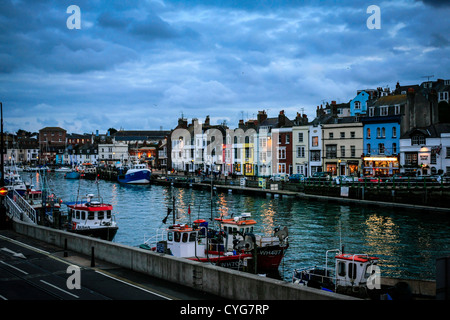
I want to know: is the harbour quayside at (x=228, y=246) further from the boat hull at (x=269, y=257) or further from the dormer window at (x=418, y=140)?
the dormer window at (x=418, y=140)

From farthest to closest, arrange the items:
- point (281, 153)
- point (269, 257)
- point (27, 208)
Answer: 1. point (281, 153)
2. point (27, 208)
3. point (269, 257)

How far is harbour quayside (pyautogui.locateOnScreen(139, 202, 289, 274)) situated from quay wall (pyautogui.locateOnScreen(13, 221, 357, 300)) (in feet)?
15.8


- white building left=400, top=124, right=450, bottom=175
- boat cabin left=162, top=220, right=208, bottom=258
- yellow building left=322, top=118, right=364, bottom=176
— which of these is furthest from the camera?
yellow building left=322, top=118, right=364, bottom=176

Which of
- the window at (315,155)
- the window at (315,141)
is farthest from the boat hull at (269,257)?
the window at (315,141)

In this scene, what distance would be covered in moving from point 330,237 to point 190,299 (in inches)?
1000

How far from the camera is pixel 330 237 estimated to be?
38.2m

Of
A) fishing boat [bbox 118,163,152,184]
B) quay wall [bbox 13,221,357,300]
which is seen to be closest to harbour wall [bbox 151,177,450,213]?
fishing boat [bbox 118,163,152,184]

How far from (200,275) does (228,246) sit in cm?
1368

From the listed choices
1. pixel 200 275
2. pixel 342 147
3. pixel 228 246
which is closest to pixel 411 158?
pixel 342 147

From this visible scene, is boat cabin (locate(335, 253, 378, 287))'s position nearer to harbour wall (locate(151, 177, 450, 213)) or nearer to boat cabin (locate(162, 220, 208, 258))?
boat cabin (locate(162, 220, 208, 258))

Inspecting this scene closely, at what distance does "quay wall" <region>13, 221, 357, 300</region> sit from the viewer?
43.0ft

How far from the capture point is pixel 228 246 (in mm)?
29516

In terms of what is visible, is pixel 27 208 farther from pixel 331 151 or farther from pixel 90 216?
pixel 331 151

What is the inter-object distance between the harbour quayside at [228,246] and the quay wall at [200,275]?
4.81 meters
